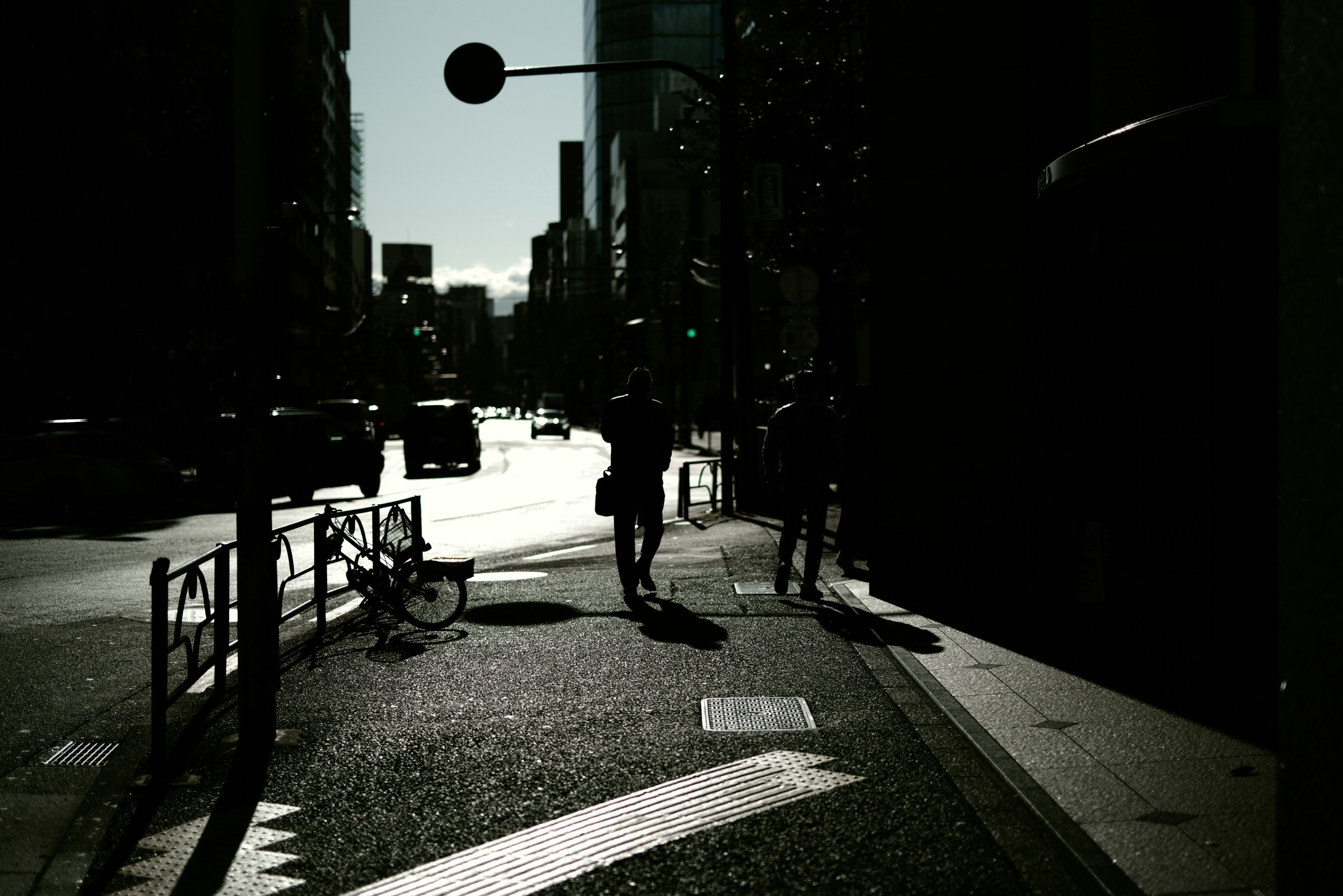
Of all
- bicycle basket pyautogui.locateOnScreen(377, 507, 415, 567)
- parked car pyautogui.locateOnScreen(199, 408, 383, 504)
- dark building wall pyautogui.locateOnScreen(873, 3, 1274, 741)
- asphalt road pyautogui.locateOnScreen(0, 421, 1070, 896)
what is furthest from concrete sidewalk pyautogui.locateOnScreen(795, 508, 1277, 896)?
parked car pyautogui.locateOnScreen(199, 408, 383, 504)

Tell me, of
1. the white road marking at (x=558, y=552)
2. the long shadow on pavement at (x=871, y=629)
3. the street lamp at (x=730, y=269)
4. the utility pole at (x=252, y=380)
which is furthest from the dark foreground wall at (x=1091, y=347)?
the street lamp at (x=730, y=269)

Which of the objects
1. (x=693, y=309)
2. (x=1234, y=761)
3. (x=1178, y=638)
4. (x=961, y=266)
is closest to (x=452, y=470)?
(x=693, y=309)

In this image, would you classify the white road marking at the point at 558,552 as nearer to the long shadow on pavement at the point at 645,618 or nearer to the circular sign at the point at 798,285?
the circular sign at the point at 798,285

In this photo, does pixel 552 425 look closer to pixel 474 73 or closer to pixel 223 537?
pixel 223 537

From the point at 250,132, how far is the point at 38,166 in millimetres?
26474

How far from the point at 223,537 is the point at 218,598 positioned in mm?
10234

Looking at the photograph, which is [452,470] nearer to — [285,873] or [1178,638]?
[1178,638]

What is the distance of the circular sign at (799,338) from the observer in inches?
646

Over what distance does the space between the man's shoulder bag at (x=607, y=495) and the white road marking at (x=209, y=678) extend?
10.8ft

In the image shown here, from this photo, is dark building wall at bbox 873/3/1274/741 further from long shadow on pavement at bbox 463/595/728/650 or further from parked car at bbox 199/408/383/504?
parked car at bbox 199/408/383/504

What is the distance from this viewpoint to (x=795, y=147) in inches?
995

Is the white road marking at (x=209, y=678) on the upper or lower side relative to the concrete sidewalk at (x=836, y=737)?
lower

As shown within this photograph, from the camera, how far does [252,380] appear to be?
6.46 m

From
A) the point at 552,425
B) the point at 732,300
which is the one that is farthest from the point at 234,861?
the point at 552,425
